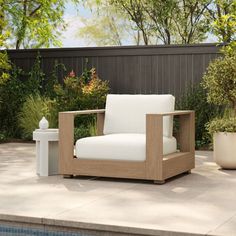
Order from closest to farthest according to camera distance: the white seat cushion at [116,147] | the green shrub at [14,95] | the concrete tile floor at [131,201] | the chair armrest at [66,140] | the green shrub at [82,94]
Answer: the concrete tile floor at [131,201] → the white seat cushion at [116,147] → the chair armrest at [66,140] → the green shrub at [82,94] → the green shrub at [14,95]

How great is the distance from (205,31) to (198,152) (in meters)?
10.3

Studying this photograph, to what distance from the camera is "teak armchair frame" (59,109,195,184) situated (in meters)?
5.82

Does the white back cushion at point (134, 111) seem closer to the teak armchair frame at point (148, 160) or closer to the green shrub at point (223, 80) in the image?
the teak armchair frame at point (148, 160)

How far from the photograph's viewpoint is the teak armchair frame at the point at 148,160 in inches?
229

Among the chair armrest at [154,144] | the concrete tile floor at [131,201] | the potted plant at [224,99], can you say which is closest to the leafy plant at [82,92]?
the potted plant at [224,99]

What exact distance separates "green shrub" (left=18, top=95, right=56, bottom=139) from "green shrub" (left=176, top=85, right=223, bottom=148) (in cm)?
204

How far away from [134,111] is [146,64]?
11.6 ft

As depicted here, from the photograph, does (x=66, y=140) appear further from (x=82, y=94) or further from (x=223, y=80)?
(x=82, y=94)

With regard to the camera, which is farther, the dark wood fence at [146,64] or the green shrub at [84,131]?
the dark wood fence at [146,64]

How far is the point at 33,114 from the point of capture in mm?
10086

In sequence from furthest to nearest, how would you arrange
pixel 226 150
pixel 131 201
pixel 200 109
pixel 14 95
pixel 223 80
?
1. pixel 14 95
2. pixel 200 109
3. pixel 223 80
4. pixel 226 150
5. pixel 131 201

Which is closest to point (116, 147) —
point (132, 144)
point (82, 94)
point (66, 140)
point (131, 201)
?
point (132, 144)

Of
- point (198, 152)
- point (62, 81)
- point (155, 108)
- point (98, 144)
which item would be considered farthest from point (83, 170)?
point (62, 81)

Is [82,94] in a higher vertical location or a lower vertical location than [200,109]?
higher
